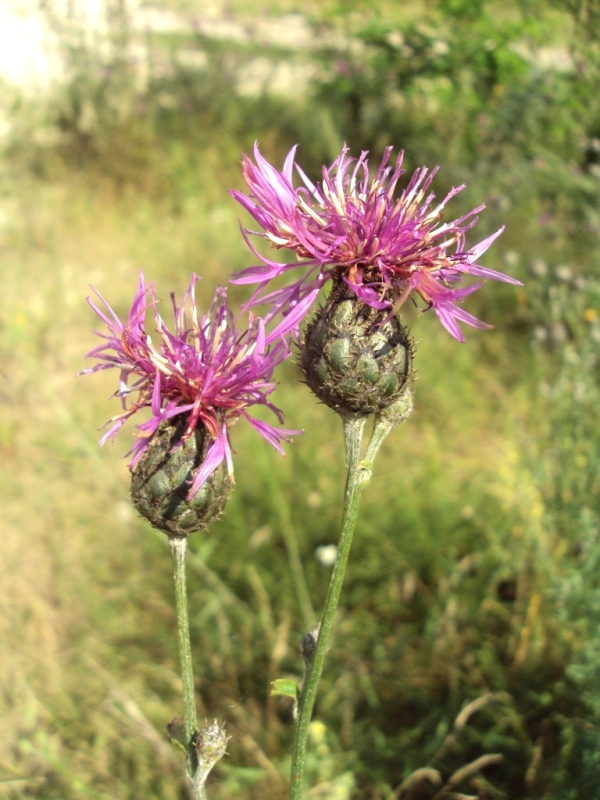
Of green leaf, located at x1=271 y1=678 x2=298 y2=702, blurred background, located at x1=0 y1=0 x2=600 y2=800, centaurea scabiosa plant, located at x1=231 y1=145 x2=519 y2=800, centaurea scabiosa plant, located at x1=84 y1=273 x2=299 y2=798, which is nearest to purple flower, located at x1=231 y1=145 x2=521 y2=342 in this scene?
centaurea scabiosa plant, located at x1=231 y1=145 x2=519 y2=800

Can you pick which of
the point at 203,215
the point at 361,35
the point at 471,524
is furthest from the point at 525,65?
the point at 471,524

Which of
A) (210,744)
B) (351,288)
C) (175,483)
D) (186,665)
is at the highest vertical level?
(351,288)

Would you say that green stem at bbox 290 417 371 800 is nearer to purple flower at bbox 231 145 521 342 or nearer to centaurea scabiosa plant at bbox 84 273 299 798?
centaurea scabiosa plant at bbox 84 273 299 798

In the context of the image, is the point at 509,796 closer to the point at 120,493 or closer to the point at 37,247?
the point at 120,493

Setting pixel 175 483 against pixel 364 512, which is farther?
pixel 364 512

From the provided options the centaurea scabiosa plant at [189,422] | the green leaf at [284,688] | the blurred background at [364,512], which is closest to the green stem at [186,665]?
the centaurea scabiosa plant at [189,422]

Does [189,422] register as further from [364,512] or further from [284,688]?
[364,512]

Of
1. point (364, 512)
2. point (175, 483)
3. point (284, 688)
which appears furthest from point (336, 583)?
point (364, 512)
